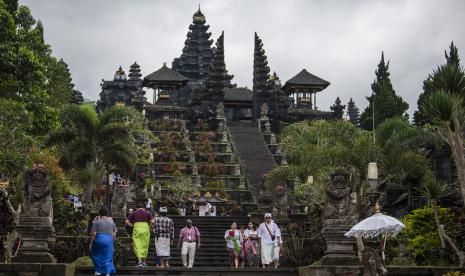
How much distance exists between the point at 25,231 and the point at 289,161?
126 feet

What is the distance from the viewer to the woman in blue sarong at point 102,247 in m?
16.2

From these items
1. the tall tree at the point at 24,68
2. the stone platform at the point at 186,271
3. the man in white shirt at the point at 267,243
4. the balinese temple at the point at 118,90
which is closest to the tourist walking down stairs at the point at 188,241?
the man in white shirt at the point at 267,243

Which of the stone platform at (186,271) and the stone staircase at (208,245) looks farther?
the stone staircase at (208,245)

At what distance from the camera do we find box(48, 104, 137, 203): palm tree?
33.8m

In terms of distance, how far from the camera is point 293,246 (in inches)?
871

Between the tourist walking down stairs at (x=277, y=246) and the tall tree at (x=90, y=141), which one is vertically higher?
the tall tree at (x=90, y=141)

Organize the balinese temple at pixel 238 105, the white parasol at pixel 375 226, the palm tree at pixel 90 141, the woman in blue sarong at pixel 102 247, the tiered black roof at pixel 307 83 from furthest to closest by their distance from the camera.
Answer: the tiered black roof at pixel 307 83
the balinese temple at pixel 238 105
the palm tree at pixel 90 141
the white parasol at pixel 375 226
the woman in blue sarong at pixel 102 247

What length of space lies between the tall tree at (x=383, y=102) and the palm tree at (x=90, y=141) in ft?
119

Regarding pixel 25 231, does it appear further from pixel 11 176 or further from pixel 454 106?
pixel 11 176

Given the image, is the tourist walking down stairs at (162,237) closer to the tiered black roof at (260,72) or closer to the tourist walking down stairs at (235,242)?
the tourist walking down stairs at (235,242)

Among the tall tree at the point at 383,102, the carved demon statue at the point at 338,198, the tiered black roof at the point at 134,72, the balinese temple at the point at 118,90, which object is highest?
the tiered black roof at the point at 134,72

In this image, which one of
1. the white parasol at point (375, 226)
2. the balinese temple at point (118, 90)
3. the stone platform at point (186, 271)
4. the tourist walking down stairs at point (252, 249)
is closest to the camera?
the white parasol at point (375, 226)

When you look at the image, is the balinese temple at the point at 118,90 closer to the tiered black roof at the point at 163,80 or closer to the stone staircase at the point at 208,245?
the tiered black roof at the point at 163,80

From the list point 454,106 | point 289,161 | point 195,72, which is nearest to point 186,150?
point 289,161
